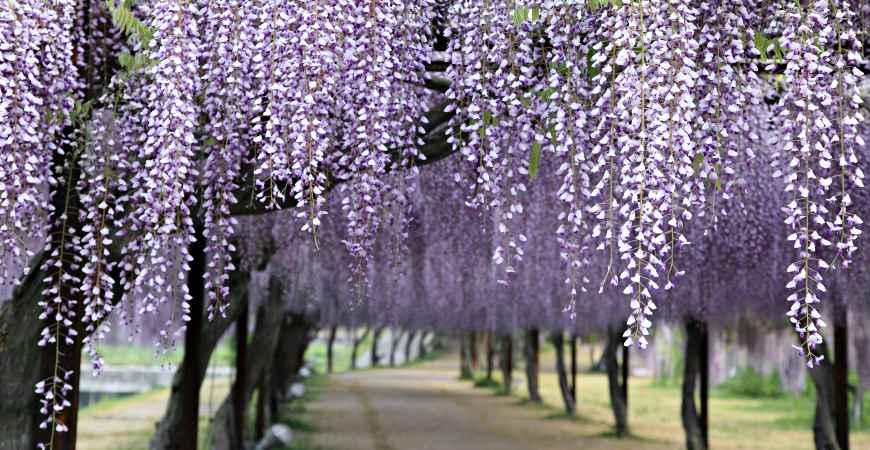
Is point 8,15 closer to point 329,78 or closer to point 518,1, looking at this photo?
point 329,78

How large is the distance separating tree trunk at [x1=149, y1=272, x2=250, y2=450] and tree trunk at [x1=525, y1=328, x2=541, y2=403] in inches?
601

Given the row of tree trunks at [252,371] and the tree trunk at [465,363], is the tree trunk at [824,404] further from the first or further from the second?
the tree trunk at [465,363]

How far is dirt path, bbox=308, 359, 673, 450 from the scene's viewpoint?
1584 centimetres

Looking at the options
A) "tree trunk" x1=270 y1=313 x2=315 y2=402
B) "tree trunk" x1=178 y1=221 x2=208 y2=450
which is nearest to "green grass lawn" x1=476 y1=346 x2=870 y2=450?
"tree trunk" x1=270 y1=313 x2=315 y2=402

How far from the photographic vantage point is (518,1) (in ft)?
12.8

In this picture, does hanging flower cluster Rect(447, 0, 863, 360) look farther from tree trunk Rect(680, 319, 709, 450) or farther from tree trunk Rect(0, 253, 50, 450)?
tree trunk Rect(680, 319, 709, 450)

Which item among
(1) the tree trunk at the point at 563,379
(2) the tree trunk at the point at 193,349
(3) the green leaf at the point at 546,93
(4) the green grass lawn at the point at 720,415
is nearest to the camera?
(3) the green leaf at the point at 546,93

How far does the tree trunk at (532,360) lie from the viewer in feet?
78.5

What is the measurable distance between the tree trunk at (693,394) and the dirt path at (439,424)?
2.23 meters

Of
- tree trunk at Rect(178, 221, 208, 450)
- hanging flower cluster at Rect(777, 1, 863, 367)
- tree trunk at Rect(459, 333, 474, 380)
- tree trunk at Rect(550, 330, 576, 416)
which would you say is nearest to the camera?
hanging flower cluster at Rect(777, 1, 863, 367)

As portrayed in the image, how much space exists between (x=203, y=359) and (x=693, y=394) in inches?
320

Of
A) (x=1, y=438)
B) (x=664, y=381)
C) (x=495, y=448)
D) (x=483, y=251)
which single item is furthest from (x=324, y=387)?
(x=1, y=438)

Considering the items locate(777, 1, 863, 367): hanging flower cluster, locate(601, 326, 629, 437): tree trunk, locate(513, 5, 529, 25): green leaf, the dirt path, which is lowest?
the dirt path

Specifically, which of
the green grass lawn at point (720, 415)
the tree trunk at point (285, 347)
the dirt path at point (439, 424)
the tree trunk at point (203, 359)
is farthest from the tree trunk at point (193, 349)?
the tree trunk at point (285, 347)
